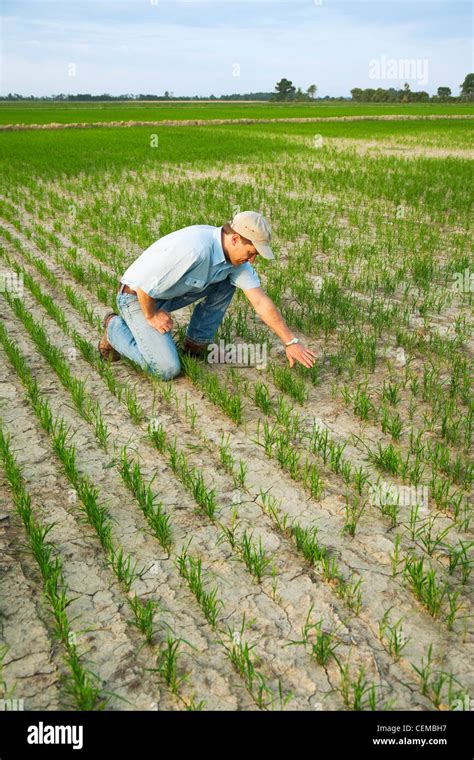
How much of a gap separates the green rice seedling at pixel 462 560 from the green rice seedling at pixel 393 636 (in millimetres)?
374

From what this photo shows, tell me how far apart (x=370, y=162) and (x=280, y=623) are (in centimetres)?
1544

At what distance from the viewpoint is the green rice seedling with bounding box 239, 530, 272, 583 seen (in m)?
2.41

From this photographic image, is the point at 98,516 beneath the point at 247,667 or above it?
above

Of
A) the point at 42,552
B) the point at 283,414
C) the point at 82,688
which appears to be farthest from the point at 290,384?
the point at 82,688

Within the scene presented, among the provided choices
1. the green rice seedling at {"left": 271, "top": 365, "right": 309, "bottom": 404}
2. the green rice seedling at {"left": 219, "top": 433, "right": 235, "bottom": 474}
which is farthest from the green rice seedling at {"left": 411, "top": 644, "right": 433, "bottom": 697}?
the green rice seedling at {"left": 271, "top": 365, "right": 309, "bottom": 404}

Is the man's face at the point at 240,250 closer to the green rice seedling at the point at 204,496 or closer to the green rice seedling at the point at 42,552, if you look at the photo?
the green rice seedling at the point at 204,496

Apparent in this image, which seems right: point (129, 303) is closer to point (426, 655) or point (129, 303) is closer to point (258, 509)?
point (258, 509)

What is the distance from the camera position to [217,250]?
382cm

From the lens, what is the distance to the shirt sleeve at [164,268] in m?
3.76

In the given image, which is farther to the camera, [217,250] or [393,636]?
[217,250]

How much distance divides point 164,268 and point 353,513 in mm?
2007

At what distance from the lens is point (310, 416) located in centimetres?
372

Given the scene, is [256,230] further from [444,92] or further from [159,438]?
[444,92]
